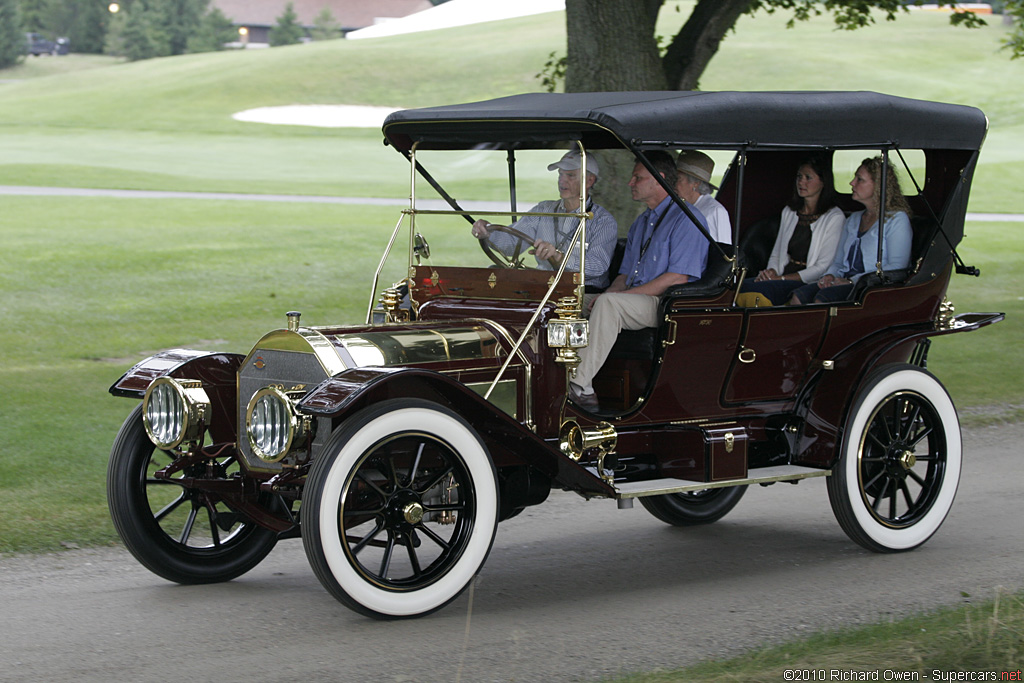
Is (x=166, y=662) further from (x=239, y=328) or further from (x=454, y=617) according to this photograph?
(x=239, y=328)

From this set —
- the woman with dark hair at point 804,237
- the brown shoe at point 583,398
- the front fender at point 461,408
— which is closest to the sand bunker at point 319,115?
the woman with dark hair at point 804,237

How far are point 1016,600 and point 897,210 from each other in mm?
2358

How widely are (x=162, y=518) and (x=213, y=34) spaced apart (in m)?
86.4

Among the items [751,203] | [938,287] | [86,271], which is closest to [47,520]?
[751,203]

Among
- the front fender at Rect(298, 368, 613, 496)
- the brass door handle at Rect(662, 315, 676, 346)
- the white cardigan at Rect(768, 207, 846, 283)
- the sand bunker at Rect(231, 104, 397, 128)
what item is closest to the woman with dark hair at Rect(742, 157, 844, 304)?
the white cardigan at Rect(768, 207, 846, 283)

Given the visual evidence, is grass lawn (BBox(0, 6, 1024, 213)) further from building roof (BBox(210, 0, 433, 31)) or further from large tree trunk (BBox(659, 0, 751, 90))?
building roof (BBox(210, 0, 433, 31))

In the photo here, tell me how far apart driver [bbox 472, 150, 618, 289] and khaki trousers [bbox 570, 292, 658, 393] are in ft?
0.70

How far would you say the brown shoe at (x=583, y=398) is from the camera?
5.51 meters

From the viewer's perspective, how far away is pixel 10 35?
7800 cm

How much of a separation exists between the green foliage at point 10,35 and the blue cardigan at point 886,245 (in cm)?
7996

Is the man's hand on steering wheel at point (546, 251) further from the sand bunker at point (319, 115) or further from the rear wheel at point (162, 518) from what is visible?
the sand bunker at point (319, 115)

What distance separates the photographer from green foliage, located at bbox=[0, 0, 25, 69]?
7756 centimetres

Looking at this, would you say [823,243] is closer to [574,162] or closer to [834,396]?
[834,396]

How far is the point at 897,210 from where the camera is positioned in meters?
6.38
